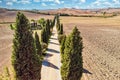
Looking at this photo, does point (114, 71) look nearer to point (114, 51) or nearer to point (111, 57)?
point (111, 57)

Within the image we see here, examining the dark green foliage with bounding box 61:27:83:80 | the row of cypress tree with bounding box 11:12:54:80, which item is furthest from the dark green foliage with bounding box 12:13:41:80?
the dark green foliage with bounding box 61:27:83:80

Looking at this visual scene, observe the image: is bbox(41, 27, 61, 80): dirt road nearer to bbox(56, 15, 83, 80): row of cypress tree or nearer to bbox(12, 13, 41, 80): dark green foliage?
bbox(56, 15, 83, 80): row of cypress tree

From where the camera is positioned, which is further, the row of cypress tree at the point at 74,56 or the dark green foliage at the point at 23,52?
the row of cypress tree at the point at 74,56

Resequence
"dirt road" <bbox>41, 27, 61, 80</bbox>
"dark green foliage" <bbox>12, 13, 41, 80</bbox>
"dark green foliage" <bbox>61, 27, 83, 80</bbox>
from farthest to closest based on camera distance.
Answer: "dirt road" <bbox>41, 27, 61, 80</bbox>
"dark green foliage" <bbox>61, 27, 83, 80</bbox>
"dark green foliage" <bbox>12, 13, 41, 80</bbox>

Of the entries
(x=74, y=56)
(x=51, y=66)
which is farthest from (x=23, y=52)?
(x=51, y=66)

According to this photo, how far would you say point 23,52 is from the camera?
590 inches

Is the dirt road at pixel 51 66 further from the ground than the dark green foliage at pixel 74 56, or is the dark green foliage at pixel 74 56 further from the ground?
the dark green foliage at pixel 74 56

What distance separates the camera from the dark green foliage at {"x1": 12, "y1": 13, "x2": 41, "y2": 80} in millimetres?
14758

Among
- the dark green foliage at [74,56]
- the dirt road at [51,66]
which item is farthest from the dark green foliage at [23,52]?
the dirt road at [51,66]

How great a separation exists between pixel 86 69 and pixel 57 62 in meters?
4.80

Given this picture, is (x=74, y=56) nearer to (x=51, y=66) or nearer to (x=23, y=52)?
(x=23, y=52)

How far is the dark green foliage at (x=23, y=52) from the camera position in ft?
48.4

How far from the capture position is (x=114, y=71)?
995 inches

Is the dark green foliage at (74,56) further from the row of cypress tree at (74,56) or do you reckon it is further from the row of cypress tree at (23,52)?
the row of cypress tree at (23,52)
